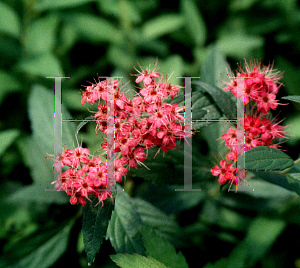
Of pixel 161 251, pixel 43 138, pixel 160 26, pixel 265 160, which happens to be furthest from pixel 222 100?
pixel 160 26

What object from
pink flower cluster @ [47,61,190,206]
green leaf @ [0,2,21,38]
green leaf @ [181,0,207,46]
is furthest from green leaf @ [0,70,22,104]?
green leaf @ [181,0,207,46]

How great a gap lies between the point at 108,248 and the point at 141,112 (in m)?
1.00

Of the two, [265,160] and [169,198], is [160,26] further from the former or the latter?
[265,160]

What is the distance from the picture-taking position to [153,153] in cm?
141

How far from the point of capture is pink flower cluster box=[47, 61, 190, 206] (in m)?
1.17

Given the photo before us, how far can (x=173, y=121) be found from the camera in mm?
1233

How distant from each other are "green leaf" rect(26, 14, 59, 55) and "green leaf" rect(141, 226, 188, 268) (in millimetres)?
1549

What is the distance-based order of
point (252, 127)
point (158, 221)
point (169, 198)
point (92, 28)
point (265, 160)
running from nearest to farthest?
1. point (265, 160)
2. point (252, 127)
3. point (158, 221)
4. point (169, 198)
5. point (92, 28)

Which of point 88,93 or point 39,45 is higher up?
point 39,45

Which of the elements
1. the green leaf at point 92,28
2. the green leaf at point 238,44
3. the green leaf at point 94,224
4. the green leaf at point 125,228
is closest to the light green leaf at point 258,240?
the green leaf at point 125,228

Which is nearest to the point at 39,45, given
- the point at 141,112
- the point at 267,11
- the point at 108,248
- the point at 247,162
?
the point at 141,112

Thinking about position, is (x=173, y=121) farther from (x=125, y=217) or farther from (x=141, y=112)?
(x=125, y=217)

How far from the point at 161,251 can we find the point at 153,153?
44 centimetres

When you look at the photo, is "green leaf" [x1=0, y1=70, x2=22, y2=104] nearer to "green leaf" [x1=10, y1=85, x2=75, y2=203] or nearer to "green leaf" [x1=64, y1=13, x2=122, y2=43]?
"green leaf" [x1=10, y1=85, x2=75, y2=203]
